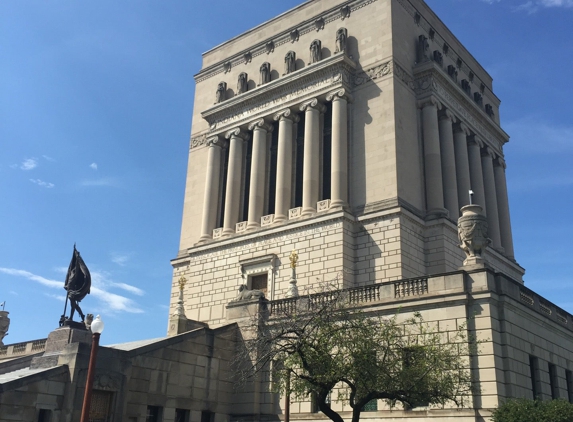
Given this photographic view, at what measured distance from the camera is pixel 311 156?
46.7m

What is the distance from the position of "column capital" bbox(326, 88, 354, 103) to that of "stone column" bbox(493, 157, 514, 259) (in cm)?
1767

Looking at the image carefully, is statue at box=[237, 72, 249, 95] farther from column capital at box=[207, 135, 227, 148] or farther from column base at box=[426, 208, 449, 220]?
column base at box=[426, 208, 449, 220]

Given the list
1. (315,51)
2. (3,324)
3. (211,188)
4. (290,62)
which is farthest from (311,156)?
(3,324)

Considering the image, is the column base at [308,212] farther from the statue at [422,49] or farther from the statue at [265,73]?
the statue at [422,49]

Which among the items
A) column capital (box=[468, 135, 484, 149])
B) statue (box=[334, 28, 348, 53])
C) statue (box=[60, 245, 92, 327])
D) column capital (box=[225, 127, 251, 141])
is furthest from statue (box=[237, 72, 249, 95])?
statue (box=[60, 245, 92, 327])

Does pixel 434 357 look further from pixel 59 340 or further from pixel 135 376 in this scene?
pixel 59 340

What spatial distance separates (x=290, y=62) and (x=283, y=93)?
3.05 metres

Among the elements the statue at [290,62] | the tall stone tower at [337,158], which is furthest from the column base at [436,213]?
the statue at [290,62]

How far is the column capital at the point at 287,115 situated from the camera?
4978cm

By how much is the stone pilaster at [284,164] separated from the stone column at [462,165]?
517 inches

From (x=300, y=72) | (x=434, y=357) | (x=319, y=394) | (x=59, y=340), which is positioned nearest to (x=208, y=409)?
(x=59, y=340)

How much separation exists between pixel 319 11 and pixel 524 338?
34053 mm

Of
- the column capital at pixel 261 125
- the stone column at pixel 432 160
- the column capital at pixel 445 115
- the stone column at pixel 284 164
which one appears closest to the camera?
the stone column at pixel 432 160

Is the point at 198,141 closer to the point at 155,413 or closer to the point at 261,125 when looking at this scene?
the point at 261,125
